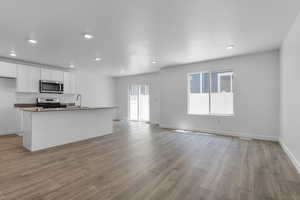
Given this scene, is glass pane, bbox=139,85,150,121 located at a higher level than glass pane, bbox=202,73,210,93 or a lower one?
lower

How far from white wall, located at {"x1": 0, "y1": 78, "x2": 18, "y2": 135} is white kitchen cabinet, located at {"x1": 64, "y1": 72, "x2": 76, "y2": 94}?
1.65 m

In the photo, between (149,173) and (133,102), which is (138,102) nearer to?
(133,102)

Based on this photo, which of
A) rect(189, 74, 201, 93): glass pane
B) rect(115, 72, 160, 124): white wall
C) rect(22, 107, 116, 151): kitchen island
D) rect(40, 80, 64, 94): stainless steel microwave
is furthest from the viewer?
rect(115, 72, 160, 124): white wall

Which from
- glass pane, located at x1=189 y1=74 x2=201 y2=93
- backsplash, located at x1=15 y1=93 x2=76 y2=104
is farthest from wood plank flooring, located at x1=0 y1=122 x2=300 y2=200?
glass pane, located at x1=189 y1=74 x2=201 y2=93

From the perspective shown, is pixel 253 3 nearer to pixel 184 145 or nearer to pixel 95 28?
pixel 95 28

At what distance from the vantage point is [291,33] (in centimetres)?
284

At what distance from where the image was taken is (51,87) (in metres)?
5.66

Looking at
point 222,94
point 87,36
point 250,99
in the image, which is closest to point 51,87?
point 87,36

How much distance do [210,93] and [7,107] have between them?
735 centimetres

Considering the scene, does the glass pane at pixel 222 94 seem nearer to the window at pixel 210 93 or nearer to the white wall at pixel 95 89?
the window at pixel 210 93

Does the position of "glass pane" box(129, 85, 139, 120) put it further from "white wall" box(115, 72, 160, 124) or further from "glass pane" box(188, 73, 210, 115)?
"glass pane" box(188, 73, 210, 115)

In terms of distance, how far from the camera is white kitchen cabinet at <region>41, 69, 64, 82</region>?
5.48 metres

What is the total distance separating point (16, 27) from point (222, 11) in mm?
3891

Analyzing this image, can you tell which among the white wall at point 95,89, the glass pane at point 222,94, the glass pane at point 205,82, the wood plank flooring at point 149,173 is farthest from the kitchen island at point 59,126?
the glass pane at point 222,94
